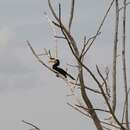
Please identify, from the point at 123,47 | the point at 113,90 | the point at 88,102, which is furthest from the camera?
the point at 123,47

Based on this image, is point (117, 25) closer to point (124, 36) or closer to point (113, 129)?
point (124, 36)

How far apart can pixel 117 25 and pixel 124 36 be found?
152mm

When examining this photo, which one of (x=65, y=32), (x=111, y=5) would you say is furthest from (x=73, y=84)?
(x=111, y=5)

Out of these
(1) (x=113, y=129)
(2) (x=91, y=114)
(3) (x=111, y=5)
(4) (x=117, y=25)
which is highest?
(3) (x=111, y=5)

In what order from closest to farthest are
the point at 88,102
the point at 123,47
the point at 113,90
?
the point at 88,102 → the point at 113,90 → the point at 123,47

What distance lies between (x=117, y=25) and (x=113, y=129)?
2.95 feet

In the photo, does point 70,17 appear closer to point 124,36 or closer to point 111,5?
point 111,5

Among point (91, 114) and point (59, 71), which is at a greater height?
point (59, 71)

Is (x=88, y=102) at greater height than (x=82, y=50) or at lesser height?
lesser

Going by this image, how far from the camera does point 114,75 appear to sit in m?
2.74

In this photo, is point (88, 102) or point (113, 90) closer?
point (88, 102)

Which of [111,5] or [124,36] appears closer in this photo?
[111,5]

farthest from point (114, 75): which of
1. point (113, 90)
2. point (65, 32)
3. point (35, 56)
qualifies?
point (35, 56)

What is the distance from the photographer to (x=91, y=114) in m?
2.51
